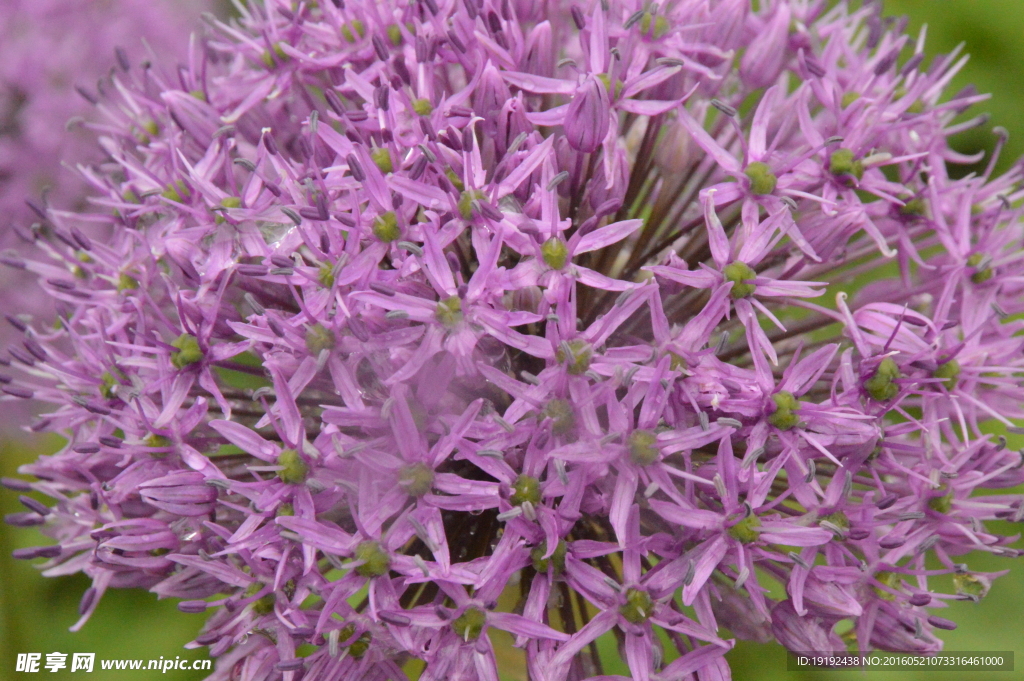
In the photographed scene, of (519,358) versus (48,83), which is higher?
(48,83)

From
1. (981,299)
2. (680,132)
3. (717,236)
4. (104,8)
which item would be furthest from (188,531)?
(104,8)

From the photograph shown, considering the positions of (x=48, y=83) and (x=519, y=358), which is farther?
(x=48, y=83)

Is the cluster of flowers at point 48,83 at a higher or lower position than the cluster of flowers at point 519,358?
higher

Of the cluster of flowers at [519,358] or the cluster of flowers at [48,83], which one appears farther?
the cluster of flowers at [48,83]

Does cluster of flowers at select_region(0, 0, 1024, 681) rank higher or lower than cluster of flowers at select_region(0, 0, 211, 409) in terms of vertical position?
lower

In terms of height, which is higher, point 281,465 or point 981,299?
point 981,299

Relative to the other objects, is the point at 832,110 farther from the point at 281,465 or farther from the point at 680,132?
the point at 281,465

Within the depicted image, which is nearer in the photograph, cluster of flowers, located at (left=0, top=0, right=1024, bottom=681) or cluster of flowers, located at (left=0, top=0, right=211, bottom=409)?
cluster of flowers, located at (left=0, top=0, right=1024, bottom=681)

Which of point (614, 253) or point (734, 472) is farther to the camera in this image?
point (614, 253)
